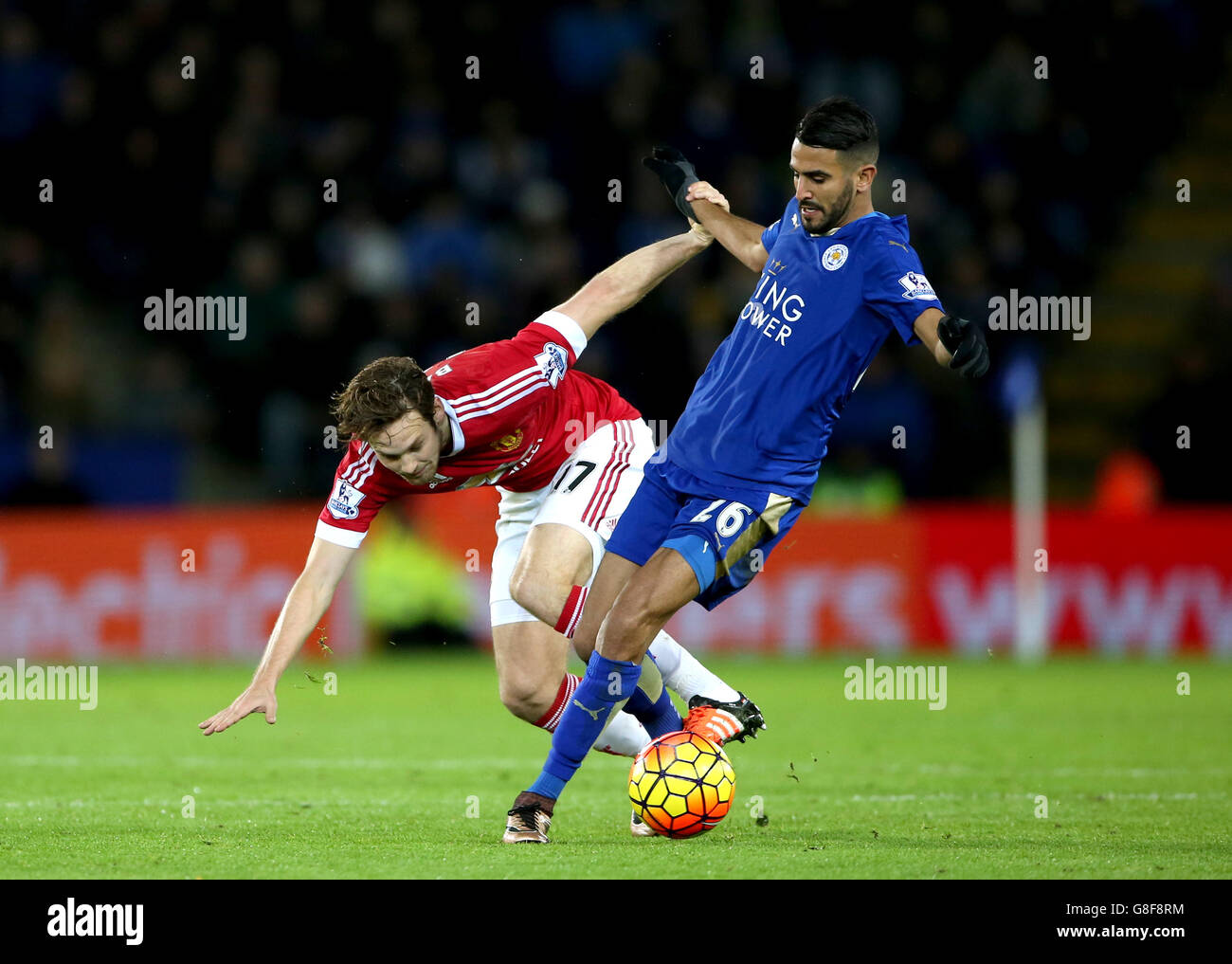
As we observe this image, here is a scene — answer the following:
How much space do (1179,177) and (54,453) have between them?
484 inches

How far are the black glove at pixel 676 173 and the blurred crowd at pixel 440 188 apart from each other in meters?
6.94

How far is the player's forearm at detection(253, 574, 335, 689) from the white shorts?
3.27 ft

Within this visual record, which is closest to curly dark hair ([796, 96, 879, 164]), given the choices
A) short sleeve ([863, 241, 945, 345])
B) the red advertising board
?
short sleeve ([863, 241, 945, 345])

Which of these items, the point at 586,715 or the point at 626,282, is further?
the point at 626,282

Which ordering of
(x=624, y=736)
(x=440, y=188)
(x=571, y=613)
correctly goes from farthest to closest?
(x=440, y=188)
(x=624, y=736)
(x=571, y=613)

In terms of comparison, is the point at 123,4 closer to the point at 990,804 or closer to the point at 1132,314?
the point at 1132,314

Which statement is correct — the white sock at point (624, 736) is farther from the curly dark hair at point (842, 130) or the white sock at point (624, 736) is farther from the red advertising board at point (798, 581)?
the red advertising board at point (798, 581)

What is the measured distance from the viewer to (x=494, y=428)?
6.44 m

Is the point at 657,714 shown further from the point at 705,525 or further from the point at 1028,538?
the point at 1028,538

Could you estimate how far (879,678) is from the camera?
13.0 meters

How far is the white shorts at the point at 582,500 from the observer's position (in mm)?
6988

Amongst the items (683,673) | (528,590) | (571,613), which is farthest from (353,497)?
(683,673)

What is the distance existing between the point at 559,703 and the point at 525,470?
36.5 inches
